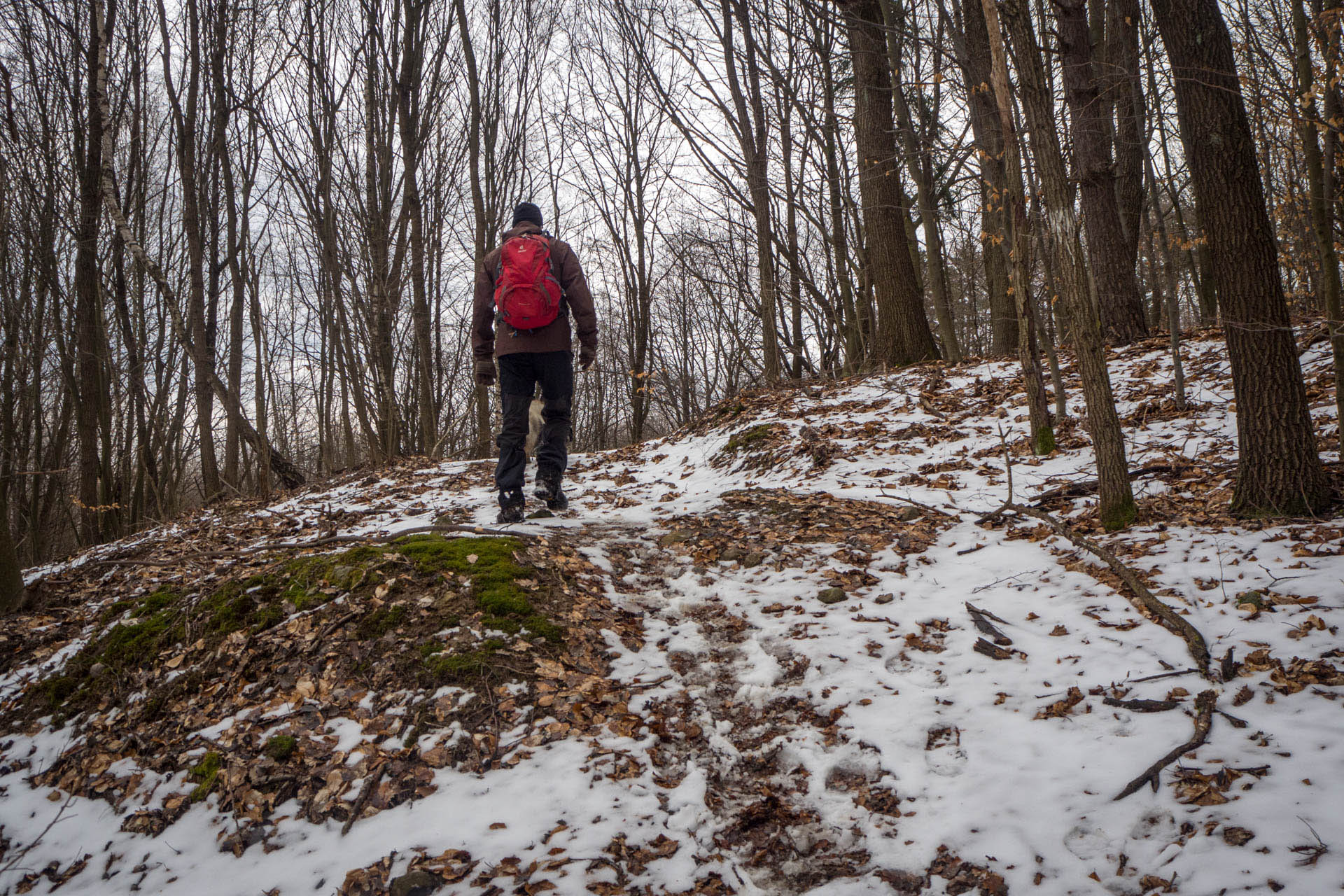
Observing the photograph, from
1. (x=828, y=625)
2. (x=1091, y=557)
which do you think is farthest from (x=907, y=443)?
(x=828, y=625)

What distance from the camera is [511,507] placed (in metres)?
5.27

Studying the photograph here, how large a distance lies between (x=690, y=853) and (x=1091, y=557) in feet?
9.21

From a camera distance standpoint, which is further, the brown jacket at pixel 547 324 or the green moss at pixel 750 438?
the green moss at pixel 750 438

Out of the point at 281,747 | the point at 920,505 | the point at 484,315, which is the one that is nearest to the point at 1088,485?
the point at 920,505

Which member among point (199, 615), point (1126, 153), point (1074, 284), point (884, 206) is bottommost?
point (199, 615)

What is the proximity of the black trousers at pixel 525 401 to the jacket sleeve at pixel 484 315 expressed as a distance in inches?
8.5

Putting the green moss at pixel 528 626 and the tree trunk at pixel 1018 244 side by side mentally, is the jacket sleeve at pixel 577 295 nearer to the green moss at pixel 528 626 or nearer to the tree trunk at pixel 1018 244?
the green moss at pixel 528 626

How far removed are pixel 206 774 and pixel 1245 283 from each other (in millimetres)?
5514

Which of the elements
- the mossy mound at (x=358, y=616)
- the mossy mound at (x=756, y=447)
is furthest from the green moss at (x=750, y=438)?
the mossy mound at (x=358, y=616)

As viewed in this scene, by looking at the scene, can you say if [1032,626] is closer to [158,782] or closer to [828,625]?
[828,625]

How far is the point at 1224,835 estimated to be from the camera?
1849 mm

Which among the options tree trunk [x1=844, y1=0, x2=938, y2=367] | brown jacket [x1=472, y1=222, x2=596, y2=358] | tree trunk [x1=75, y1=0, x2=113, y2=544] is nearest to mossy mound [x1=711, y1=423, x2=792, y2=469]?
brown jacket [x1=472, y1=222, x2=596, y2=358]

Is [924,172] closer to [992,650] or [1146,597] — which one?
[1146,597]

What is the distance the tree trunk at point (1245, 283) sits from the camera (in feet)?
11.5
